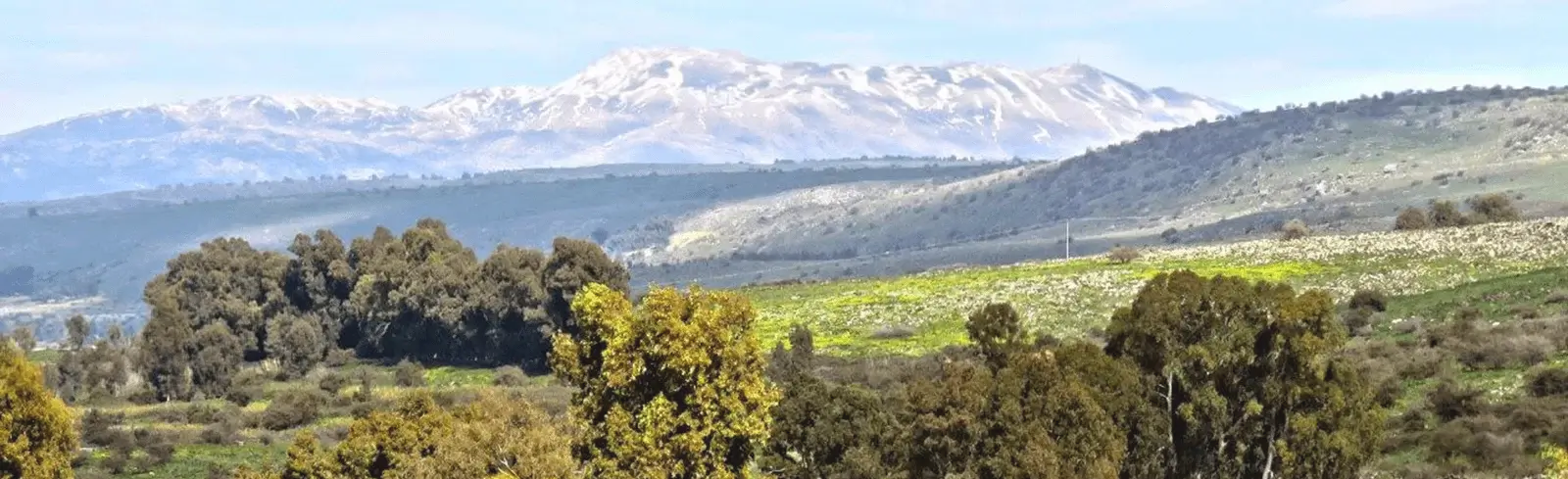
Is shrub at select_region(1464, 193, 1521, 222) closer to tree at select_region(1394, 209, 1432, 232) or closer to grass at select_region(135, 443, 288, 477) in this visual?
tree at select_region(1394, 209, 1432, 232)

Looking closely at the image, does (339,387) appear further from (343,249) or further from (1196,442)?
(1196,442)

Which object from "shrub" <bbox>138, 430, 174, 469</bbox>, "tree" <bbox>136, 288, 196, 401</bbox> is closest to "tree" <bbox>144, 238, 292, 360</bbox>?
"tree" <bbox>136, 288, 196, 401</bbox>

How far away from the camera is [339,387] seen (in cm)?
9419

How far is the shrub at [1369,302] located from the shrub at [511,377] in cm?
3984

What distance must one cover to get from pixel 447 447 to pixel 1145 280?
6421 centimetres

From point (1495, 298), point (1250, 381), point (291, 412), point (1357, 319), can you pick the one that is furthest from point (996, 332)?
point (291, 412)

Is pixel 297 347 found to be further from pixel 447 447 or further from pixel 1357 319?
pixel 447 447

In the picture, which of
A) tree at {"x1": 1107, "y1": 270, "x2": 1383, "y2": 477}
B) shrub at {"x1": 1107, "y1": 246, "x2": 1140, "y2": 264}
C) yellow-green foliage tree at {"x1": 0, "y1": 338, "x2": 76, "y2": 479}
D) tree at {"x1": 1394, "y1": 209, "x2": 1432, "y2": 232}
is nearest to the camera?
tree at {"x1": 1107, "y1": 270, "x2": 1383, "y2": 477}

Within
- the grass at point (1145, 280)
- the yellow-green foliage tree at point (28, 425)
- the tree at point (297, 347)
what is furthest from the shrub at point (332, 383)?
the yellow-green foliage tree at point (28, 425)

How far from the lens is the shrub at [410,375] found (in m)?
94.2

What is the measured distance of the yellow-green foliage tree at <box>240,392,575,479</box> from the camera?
33.0 meters

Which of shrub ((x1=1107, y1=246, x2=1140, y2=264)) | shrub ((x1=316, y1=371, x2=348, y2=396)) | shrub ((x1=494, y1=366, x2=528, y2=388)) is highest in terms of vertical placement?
shrub ((x1=1107, y1=246, x2=1140, y2=264))

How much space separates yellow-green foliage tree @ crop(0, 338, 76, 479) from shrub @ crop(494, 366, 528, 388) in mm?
44331

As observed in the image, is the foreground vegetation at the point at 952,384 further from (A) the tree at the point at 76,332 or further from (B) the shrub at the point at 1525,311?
(A) the tree at the point at 76,332
